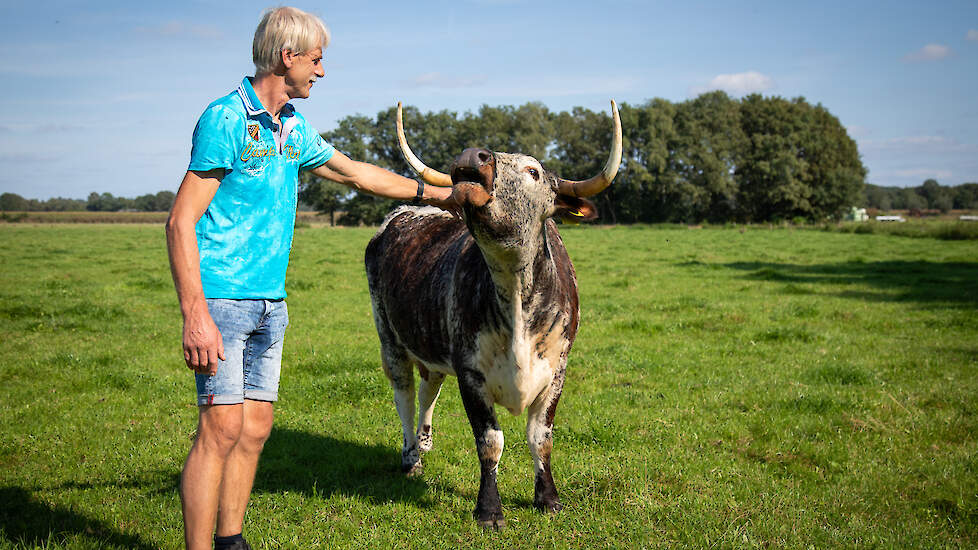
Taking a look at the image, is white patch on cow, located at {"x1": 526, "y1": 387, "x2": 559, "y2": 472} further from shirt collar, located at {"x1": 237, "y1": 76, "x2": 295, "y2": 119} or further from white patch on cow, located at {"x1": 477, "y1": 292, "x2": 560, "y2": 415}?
shirt collar, located at {"x1": 237, "y1": 76, "x2": 295, "y2": 119}

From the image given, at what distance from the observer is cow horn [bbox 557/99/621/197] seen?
345 cm

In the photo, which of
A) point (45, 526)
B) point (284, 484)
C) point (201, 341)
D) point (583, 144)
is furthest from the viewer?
point (583, 144)

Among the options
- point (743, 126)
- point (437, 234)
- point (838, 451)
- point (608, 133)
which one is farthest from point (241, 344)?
point (743, 126)

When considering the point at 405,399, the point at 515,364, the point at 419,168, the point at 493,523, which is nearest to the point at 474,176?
the point at 419,168

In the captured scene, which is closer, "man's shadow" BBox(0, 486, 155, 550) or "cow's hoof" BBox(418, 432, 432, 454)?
"man's shadow" BBox(0, 486, 155, 550)

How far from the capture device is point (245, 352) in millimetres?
3363

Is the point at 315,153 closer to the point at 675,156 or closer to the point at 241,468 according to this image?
the point at 241,468

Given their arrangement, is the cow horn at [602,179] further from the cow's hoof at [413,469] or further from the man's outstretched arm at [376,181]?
the cow's hoof at [413,469]

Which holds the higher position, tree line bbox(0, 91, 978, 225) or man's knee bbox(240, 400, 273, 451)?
tree line bbox(0, 91, 978, 225)

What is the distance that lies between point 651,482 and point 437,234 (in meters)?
2.51

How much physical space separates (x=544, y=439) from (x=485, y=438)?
43cm

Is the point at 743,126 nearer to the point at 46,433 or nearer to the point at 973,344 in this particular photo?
the point at 973,344

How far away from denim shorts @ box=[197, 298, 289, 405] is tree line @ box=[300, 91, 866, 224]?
209 feet

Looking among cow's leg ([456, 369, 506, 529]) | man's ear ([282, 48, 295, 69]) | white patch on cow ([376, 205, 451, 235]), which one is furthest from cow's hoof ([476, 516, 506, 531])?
man's ear ([282, 48, 295, 69])
